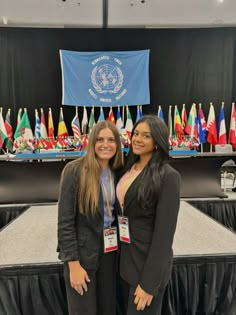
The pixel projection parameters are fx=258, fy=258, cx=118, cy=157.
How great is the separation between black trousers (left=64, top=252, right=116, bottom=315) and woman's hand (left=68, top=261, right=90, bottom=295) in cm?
3

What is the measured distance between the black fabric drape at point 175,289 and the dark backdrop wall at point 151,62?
15.2 ft

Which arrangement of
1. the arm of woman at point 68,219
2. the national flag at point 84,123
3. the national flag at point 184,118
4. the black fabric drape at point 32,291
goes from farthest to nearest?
the national flag at point 184,118 < the national flag at point 84,123 < the black fabric drape at point 32,291 < the arm of woman at point 68,219

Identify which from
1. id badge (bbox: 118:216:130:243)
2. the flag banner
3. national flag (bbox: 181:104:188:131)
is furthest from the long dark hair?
Answer: national flag (bbox: 181:104:188:131)

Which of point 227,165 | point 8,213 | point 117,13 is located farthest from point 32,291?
point 117,13

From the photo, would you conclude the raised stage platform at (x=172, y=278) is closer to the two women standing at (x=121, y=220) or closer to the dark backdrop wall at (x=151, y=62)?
the two women standing at (x=121, y=220)

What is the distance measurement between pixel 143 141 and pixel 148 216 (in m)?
0.31

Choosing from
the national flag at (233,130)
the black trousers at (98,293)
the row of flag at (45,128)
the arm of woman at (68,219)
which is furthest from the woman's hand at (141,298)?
the national flag at (233,130)

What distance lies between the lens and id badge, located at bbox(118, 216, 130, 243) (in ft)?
3.62

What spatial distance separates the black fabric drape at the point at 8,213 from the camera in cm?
286

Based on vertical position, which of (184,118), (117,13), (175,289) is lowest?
(175,289)

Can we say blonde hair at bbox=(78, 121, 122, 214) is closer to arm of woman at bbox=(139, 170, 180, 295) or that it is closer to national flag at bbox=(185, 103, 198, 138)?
arm of woman at bbox=(139, 170, 180, 295)

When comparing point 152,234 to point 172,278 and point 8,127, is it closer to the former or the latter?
point 172,278

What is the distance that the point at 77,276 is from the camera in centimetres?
110

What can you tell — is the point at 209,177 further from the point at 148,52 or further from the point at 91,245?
the point at 148,52
